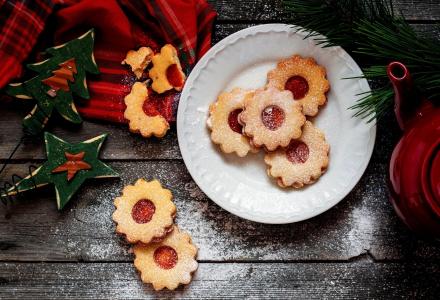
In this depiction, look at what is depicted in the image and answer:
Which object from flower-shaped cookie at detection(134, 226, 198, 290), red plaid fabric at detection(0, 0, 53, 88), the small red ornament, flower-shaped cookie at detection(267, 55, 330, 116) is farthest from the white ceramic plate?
red plaid fabric at detection(0, 0, 53, 88)

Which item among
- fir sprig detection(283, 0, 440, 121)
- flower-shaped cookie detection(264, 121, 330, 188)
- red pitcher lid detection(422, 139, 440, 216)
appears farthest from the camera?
flower-shaped cookie detection(264, 121, 330, 188)

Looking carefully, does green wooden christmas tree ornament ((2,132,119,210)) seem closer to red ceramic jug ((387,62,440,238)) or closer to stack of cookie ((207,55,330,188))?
stack of cookie ((207,55,330,188))

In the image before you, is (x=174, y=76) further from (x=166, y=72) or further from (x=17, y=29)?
(x=17, y=29)

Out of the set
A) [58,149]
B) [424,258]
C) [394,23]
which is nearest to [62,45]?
[58,149]

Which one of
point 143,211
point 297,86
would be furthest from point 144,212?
point 297,86

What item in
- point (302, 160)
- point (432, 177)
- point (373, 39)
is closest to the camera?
point (432, 177)

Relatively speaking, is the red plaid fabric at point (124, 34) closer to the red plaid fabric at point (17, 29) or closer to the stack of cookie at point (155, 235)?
the red plaid fabric at point (17, 29)

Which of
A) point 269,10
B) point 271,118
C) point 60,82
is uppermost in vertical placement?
point 269,10
